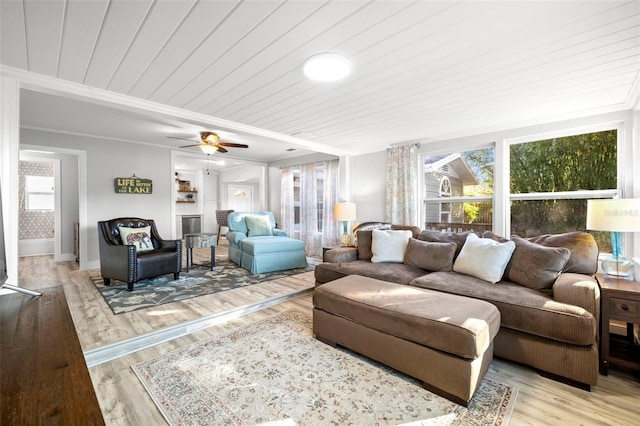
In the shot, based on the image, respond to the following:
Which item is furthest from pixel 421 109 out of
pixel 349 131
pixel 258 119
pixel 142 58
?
pixel 142 58

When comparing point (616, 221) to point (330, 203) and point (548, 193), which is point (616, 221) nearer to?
point (548, 193)

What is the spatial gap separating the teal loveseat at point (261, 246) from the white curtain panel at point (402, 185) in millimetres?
1741

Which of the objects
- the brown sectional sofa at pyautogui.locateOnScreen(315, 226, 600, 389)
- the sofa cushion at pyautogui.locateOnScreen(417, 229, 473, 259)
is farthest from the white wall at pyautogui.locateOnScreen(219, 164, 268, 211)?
the sofa cushion at pyautogui.locateOnScreen(417, 229, 473, 259)

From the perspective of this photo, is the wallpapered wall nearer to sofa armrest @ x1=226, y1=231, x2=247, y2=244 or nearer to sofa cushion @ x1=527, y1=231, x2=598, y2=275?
sofa armrest @ x1=226, y1=231, x2=247, y2=244

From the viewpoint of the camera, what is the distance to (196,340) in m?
2.41

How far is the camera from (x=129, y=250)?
136 inches

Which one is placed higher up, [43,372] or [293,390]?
[43,372]

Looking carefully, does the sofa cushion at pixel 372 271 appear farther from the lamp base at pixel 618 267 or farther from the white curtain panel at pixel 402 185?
the lamp base at pixel 618 267

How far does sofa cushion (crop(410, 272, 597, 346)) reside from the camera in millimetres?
1760

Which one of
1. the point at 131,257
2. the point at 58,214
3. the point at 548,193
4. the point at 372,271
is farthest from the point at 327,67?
the point at 58,214

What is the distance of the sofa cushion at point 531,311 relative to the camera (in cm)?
176

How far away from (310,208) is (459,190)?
9.89 ft

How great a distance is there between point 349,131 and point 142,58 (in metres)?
2.55

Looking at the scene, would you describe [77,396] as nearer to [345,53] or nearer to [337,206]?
[345,53]
